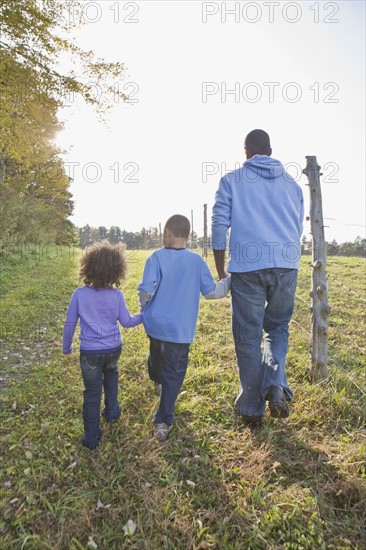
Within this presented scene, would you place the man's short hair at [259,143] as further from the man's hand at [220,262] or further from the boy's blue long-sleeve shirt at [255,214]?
the man's hand at [220,262]

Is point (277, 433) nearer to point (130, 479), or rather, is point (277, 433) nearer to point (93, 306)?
point (130, 479)

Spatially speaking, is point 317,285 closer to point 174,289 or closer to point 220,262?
point 220,262

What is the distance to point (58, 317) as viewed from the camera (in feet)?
23.2

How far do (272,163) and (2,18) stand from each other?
25.2ft

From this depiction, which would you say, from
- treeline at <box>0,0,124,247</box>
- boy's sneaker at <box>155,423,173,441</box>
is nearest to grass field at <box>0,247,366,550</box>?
boy's sneaker at <box>155,423,173,441</box>

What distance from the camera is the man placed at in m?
2.84

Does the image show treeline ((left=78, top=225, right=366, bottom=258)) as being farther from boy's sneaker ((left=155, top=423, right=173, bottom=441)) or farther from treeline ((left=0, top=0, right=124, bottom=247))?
boy's sneaker ((left=155, top=423, right=173, bottom=441))

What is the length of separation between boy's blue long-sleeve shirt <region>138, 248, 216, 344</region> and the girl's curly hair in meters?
0.23

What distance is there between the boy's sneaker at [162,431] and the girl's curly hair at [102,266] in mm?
1342

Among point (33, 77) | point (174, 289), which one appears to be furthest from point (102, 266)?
point (33, 77)

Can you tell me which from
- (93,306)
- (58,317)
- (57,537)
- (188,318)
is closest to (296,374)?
(188,318)

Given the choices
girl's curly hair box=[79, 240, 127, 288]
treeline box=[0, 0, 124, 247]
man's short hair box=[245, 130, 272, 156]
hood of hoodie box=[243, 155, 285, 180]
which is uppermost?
treeline box=[0, 0, 124, 247]

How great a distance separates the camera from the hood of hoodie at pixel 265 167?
2.89m

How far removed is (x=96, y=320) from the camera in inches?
106
